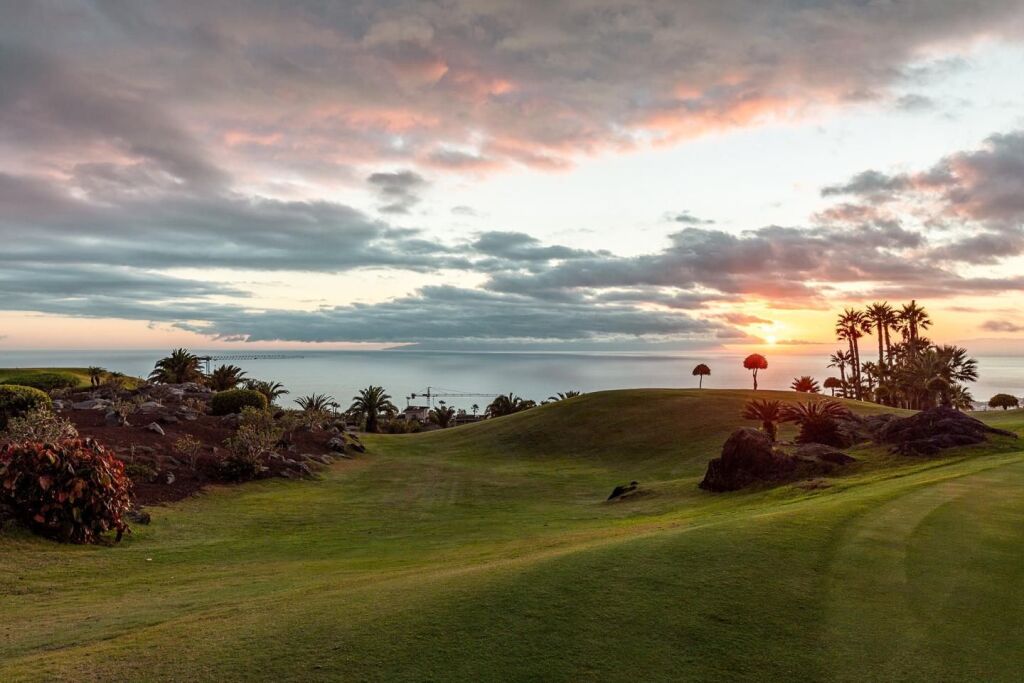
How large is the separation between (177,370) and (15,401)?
35.4 m

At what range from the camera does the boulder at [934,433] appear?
910 inches

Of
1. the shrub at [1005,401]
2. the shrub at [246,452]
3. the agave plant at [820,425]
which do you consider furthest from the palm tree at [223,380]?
the shrub at [1005,401]

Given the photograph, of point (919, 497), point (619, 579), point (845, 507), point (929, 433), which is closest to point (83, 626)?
point (619, 579)

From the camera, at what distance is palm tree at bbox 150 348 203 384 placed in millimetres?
63562

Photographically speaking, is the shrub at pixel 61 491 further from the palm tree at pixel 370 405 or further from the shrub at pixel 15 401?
the palm tree at pixel 370 405

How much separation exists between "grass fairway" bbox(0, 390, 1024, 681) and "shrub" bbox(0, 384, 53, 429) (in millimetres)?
16047

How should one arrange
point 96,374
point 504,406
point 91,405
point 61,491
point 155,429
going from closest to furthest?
point 61,491
point 155,429
point 91,405
point 96,374
point 504,406

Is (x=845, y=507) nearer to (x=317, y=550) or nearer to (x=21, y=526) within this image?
(x=317, y=550)

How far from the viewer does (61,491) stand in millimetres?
16562

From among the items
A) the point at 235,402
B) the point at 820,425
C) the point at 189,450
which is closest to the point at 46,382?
the point at 235,402

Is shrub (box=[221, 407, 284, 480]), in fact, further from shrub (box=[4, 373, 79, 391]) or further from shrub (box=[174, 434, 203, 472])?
shrub (box=[4, 373, 79, 391])

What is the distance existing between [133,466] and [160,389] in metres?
27.8

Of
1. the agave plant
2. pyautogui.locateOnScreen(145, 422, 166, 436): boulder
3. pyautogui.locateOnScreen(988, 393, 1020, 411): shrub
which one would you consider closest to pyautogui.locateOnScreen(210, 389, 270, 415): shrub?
pyautogui.locateOnScreen(145, 422, 166, 436): boulder

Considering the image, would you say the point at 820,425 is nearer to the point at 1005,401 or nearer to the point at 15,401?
the point at 15,401
